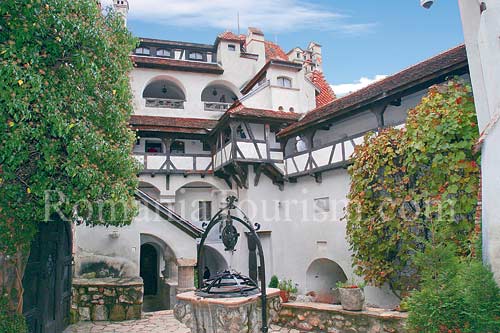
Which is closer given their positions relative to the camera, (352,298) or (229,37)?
(352,298)

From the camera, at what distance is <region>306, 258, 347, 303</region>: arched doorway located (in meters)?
15.5

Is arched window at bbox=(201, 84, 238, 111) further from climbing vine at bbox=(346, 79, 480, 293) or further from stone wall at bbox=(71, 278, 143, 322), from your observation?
stone wall at bbox=(71, 278, 143, 322)

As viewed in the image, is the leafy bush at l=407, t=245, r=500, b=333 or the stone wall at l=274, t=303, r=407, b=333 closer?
the leafy bush at l=407, t=245, r=500, b=333

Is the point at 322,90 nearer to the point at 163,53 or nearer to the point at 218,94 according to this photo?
the point at 218,94

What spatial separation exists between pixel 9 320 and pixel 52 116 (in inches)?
147

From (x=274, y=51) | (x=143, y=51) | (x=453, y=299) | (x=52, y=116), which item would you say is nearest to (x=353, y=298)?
(x=453, y=299)

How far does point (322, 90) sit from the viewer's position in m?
21.4

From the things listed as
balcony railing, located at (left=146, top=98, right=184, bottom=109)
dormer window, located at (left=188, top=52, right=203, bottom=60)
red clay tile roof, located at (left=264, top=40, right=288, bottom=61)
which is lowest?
balcony railing, located at (left=146, top=98, right=184, bottom=109)

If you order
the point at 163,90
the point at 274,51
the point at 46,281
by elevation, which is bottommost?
the point at 46,281

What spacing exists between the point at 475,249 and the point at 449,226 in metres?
1.72

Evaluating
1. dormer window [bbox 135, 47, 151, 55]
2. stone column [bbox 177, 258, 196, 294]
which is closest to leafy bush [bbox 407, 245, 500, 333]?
stone column [bbox 177, 258, 196, 294]

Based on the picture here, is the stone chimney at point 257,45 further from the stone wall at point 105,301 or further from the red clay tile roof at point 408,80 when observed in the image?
the stone wall at point 105,301

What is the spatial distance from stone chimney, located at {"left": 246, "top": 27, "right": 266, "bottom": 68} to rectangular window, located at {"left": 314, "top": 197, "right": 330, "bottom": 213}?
1193cm

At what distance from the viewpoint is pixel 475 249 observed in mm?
6277
